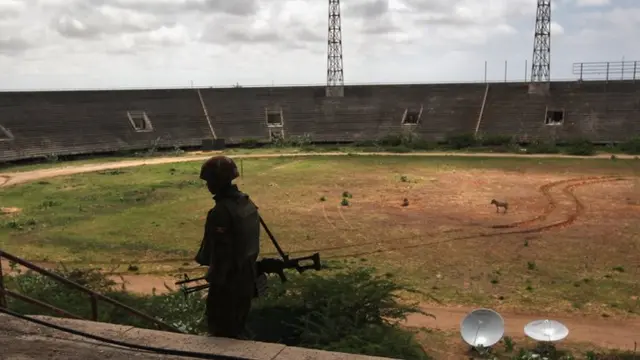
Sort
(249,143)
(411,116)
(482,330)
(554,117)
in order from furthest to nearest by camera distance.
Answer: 1. (411,116)
2. (554,117)
3. (249,143)
4. (482,330)

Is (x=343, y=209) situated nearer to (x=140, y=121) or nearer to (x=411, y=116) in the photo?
(x=411, y=116)

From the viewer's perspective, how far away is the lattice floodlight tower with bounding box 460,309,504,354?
7.82m

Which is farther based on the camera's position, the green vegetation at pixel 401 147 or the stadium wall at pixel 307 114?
the stadium wall at pixel 307 114

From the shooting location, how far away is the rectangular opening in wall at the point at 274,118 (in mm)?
43250

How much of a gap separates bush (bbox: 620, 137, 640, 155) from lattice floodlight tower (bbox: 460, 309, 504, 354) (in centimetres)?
3059

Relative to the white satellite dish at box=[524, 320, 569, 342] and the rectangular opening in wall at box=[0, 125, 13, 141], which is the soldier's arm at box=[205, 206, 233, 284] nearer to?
the white satellite dish at box=[524, 320, 569, 342]

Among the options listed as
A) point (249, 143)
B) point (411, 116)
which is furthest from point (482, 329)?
point (411, 116)

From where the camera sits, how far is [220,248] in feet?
12.8

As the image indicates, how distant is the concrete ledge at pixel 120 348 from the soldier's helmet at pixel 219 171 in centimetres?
112

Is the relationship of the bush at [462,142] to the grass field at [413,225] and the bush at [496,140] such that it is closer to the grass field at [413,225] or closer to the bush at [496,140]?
the bush at [496,140]

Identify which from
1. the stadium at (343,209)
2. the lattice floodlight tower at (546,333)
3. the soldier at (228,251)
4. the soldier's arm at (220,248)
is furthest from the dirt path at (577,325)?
the soldier's arm at (220,248)

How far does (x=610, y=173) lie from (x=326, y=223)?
1630 centimetres

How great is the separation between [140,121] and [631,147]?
32524 mm

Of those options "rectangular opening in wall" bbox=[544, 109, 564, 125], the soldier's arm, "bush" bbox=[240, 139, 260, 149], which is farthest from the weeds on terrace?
"rectangular opening in wall" bbox=[544, 109, 564, 125]
